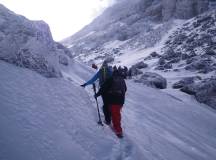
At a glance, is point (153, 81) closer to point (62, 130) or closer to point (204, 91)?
Result: point (204, 91)

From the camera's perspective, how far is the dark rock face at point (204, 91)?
15.0 m

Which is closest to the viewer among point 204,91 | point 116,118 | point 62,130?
→ point 62,130

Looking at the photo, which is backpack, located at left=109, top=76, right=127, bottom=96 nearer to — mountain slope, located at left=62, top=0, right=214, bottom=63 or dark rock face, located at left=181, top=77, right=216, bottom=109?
dark rock face, located at left=181, top=77, right=216, bottom=109

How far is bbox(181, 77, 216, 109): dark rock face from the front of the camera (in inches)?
589

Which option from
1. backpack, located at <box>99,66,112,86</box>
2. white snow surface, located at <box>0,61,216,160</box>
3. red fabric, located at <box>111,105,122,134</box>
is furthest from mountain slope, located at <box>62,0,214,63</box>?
red fabric, located at <box>111,105,122,134</box>

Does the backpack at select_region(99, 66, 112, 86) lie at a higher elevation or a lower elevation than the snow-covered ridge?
lower

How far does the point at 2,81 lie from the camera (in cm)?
450

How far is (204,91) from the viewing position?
15125 mm

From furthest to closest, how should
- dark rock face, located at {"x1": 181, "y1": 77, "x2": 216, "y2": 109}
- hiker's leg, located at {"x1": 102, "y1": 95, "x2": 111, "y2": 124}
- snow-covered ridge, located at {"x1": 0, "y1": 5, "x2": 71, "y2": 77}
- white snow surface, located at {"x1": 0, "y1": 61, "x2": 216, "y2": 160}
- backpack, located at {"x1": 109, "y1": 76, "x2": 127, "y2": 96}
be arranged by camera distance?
1. dark rock face, located at {"x1": 181, "y1": 77, "x2": 216, "y2": 109}
2. snow-covered ridge, located at {"x1": 0, "y1": 5, "x2": 71, "y2": 77}
3. hiker's leg, located at {"x1": 102, "y1": 95, "x2": 111, "y2": 124}
4. backpack, located at {"x1": 109, "y1": 76, "x2": 127, "y2": 96}
5. white snow surface, located at {"x1": 0, "y1": 61, "x2": 216, "y2": 160}

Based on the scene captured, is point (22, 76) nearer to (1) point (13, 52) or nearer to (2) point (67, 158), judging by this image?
(1) point (13, 52)

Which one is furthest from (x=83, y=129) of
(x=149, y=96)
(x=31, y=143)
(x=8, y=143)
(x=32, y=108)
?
(x=149, y=96)

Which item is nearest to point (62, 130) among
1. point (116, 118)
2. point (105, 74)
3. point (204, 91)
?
point (116, 118)

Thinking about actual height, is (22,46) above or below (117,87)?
above

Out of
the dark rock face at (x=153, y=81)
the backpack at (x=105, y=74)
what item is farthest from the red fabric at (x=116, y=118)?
the dark rock face at (x=153, y=81)
